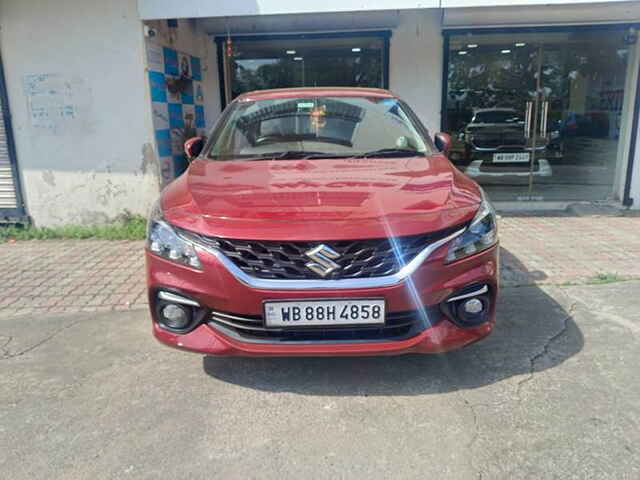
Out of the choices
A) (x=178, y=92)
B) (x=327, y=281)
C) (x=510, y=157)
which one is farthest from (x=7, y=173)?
(x=510, y=157)

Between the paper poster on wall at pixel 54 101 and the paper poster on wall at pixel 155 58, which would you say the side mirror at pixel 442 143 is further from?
the paper poster on wall at pixel 54 101

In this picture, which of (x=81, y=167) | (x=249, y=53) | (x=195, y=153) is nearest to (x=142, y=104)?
(x=81, y=167)

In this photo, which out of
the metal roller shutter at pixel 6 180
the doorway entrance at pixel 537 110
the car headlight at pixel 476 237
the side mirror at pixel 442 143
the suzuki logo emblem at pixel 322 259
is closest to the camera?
the suzuki logo emblem at pixel 322 259

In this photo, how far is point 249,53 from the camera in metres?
7.50

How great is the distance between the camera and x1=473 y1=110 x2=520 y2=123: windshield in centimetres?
750

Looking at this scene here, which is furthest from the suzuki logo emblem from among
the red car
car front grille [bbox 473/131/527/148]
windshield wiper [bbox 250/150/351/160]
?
car front grille [bbox 473/131/527/148]

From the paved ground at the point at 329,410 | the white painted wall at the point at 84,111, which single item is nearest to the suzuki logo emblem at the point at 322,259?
the paved ground at the point at 329,410

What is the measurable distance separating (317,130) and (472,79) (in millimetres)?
4460

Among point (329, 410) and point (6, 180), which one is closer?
point (329, 410)

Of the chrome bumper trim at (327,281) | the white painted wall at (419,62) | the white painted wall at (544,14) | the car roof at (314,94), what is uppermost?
the white painted wall at (544,14)

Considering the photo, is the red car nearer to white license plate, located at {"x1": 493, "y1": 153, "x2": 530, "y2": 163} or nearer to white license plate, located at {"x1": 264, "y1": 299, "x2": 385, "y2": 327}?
white license plate, located at {"x1": 264, "y1": 299, "x2": 385, "y2": 327}

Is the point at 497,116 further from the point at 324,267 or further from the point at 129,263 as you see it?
the point at 324,267

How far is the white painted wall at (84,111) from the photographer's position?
5930 millimetres

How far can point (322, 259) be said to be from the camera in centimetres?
239
